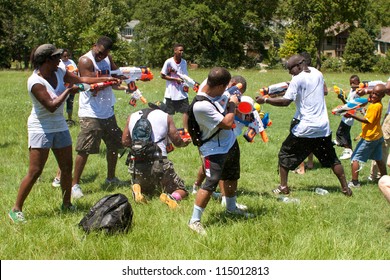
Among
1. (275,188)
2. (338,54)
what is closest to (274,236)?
(275,188)

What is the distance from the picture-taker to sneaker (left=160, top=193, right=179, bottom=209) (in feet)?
19.0

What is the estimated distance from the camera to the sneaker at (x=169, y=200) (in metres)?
5.80

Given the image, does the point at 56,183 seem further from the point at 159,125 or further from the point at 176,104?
the point at 176,104

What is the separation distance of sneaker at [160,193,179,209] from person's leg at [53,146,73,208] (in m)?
1.12

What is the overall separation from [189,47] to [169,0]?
5726 mm

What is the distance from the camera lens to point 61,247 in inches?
180

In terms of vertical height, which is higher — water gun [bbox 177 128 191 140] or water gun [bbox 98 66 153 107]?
water gun [bbox 98 66 153 107]

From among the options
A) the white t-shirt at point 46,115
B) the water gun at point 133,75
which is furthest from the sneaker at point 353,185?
the white t-shirt at point 46,115

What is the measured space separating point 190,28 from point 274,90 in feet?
162

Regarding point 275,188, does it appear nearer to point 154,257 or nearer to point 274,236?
point 274,236

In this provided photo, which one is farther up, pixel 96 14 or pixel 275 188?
pixel 275 188

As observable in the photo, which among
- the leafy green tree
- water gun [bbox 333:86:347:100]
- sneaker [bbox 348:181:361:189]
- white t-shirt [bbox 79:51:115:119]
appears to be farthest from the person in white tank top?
the leafy green tree

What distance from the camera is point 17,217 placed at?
17.1ft

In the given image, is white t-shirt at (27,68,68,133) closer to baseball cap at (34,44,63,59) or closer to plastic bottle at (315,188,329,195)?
baseball cap at (34,44,63,59)
